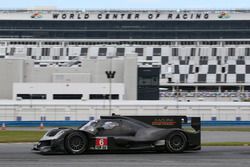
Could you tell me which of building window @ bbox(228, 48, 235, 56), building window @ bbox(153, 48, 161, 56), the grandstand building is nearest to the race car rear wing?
the grandstand building

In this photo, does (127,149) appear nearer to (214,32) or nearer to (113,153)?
(113,153)

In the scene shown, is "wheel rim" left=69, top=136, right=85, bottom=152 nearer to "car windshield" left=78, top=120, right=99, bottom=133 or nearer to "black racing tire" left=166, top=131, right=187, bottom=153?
"car windshield" left=78, top=120, right=99, bottom=133

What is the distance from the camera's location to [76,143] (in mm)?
17984

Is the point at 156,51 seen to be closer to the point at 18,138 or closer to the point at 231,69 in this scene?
the point at 231,69

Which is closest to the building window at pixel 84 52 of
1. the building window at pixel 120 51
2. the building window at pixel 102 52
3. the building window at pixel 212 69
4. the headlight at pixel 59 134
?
the building window at pixel 102 52

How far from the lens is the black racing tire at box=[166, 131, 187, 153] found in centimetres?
1858

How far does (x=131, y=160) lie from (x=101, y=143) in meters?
2.49

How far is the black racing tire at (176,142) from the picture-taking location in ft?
61.0

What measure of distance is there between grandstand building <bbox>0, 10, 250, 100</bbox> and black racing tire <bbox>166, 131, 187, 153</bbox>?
71616 millimetres

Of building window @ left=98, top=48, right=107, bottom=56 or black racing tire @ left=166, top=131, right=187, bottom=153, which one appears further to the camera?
building window @ left=98, top=48, right=107, bottom=56

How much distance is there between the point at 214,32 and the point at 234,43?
4.81m

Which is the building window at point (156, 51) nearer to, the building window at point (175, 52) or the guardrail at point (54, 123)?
the building window at point (175, 52)

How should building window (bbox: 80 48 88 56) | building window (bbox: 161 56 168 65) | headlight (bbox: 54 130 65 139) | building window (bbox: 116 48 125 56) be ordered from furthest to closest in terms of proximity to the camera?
1. building window (bbox: 80 48 88 56)
2. building window (bbox: 116 48 125 56)
3. building window (bbox: 161 56 168 65)
4. headlight (bbox: 54 130 65 139)

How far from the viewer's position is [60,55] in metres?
108
